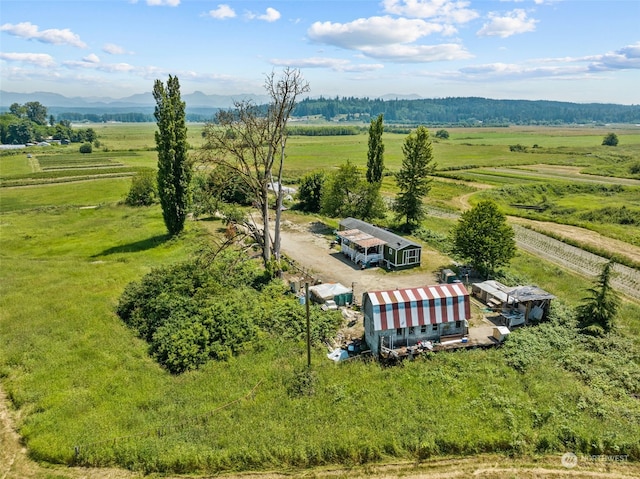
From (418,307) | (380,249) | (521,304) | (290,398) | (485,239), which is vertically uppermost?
(485,239)

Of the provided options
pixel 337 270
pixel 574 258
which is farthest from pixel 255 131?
pixel 574 258

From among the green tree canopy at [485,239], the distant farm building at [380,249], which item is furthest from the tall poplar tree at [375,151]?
the green tree canopy at [485,239]

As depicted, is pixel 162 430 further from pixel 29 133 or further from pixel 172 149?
pixel 29 133

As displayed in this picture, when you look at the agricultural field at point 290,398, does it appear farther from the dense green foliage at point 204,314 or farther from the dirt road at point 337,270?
the dirt road at point 337,270

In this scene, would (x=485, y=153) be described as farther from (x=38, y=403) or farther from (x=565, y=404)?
(x=38, y=403)

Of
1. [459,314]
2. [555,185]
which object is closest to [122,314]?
[459,314]

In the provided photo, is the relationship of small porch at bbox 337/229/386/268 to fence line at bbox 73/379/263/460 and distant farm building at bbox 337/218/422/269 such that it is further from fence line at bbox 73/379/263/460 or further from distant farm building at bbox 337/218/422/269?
fence line at bbox 73/379/263/460
